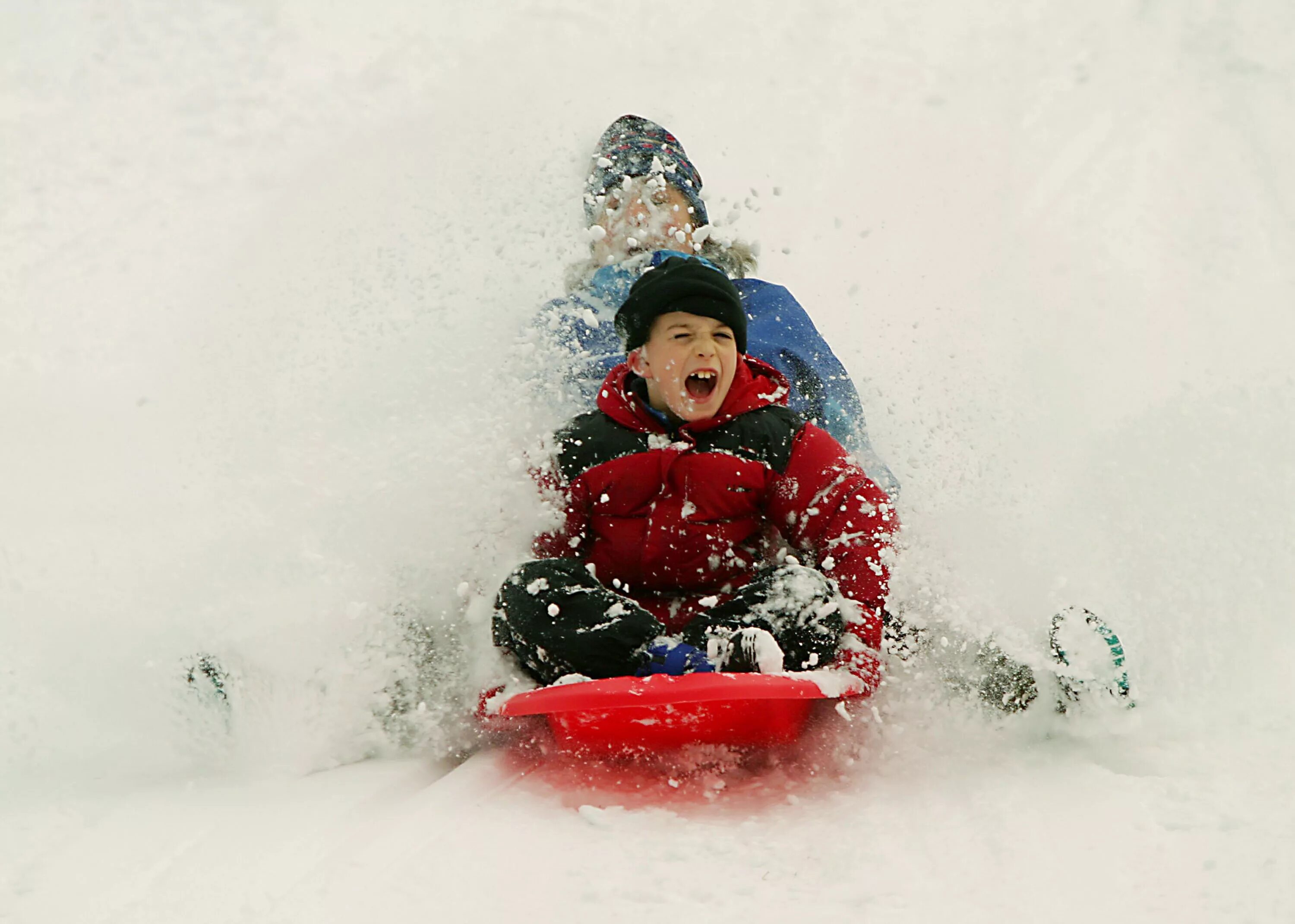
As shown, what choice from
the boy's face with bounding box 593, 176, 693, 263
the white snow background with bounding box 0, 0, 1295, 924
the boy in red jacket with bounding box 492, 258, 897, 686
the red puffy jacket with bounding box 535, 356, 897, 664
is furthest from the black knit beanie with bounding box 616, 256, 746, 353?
the boy's face with bounding box 593, 176, 693, 263

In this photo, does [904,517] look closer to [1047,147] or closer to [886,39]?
[1047,147]

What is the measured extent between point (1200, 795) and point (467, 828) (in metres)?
0.94

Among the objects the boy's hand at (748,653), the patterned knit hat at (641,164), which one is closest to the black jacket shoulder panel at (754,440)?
the boy's hand at (748,653)

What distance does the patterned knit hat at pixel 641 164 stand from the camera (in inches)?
123

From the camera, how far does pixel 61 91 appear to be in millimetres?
4707

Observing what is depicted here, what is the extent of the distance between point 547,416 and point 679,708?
3.77ft

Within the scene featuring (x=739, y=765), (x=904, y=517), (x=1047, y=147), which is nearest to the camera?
(x=739, y=765)

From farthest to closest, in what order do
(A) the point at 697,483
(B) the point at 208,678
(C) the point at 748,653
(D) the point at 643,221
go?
1. (D) the point at 643,221
2. (A) the point at 697,483
3. (B) the point at 208,678
4. (C) the point at 748,653

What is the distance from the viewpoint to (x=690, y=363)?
2088 mm

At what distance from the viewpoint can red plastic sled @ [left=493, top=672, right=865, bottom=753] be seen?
1551 millimetres

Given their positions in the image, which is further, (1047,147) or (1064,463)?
(1047,147)

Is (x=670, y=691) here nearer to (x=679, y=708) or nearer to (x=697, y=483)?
(x=679, y=708)

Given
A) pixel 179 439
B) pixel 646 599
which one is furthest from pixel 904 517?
pixel 179 439

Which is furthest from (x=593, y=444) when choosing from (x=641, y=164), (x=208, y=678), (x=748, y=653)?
(x=641, y=164)
